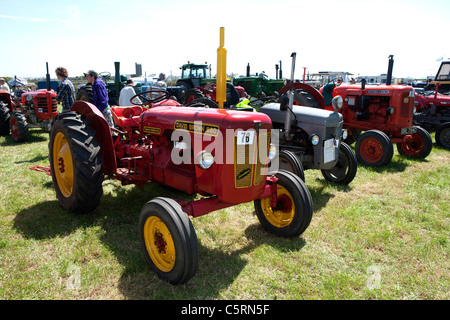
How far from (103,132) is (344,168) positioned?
11.6 feet

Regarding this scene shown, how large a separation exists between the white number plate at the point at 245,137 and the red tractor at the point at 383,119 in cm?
421

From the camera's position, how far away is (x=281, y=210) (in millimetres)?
3227

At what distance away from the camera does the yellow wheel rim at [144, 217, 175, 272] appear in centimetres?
248

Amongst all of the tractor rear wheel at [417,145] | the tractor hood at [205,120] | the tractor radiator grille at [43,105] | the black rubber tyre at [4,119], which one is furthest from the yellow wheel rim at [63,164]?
the tractor rear wheel at [417,145]

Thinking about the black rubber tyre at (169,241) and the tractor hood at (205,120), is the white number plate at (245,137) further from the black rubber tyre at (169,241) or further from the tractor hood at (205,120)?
the black rubber tyre at (169,241)

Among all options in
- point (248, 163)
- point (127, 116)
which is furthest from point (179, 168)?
point (127, 116)

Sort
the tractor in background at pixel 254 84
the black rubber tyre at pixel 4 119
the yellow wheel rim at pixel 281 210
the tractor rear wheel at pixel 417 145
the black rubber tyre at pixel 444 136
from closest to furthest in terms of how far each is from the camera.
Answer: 1. the yellow wheel rim at pixel 281 210
2. the tractor rear wheel at pixel 417 145
3. the black rubber tyre at pixel 444 136
4. the black rubber tyre at pixel 4 119
5. the tractor in background at pixel 254 84

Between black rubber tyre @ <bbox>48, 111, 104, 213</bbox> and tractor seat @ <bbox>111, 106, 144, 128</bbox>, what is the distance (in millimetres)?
424

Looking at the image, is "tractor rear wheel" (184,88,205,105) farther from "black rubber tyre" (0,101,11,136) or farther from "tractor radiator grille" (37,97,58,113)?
"black rubber tyre" (0,101,11,136)

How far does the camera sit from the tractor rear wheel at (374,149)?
5.76 meters

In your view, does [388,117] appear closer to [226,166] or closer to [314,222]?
[314,222]
